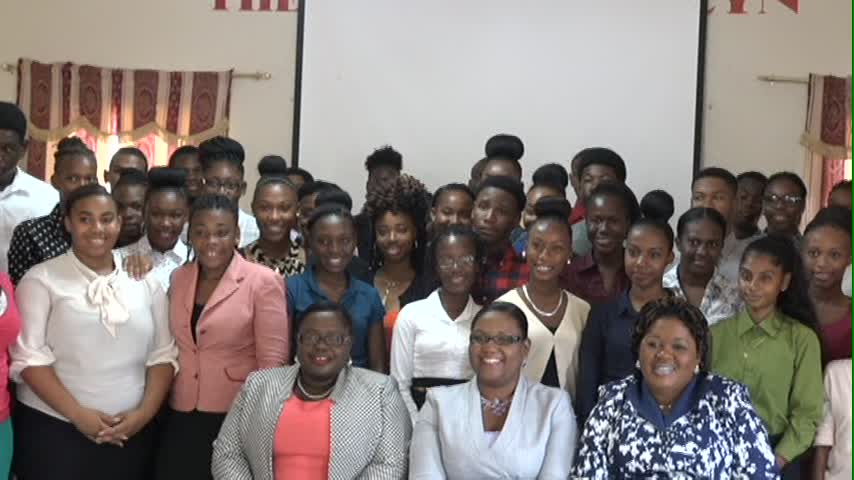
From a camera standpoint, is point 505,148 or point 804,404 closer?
point 804,404

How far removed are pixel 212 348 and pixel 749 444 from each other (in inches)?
68.0

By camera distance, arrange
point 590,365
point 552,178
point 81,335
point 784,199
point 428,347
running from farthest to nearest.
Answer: point 552,178 < point 784,199 < point 428,347 < point 590,365 < point 81,335

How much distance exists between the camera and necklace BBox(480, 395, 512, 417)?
368 centimetres

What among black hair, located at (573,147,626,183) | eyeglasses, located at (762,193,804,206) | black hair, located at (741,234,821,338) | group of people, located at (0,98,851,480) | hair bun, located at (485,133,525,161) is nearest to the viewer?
group of people, located at (0,98,851,480)

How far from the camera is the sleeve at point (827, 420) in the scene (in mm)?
3709

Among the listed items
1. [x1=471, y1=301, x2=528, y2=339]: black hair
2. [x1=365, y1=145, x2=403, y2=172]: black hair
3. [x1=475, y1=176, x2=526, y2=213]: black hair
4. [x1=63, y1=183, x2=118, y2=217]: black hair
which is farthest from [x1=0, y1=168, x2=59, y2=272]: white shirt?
[x1=365, y1=145, x2=403, y2=172]: black hair

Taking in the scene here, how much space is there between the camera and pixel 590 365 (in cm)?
378

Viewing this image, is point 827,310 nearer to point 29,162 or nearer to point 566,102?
point 566,102

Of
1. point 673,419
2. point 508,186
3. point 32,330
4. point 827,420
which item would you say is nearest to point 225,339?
point 32,330

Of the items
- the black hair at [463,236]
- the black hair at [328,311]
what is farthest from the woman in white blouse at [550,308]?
the black hair at [328,311]

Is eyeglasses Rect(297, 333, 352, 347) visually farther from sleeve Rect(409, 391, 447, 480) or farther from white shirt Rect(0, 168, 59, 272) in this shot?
white shirt Rect(0, 168, 59, 272)

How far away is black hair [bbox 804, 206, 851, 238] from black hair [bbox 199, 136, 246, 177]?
95.1 inches

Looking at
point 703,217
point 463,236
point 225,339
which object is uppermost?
point 703,217

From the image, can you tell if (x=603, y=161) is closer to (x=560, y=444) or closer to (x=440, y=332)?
(x=440, y=332)
